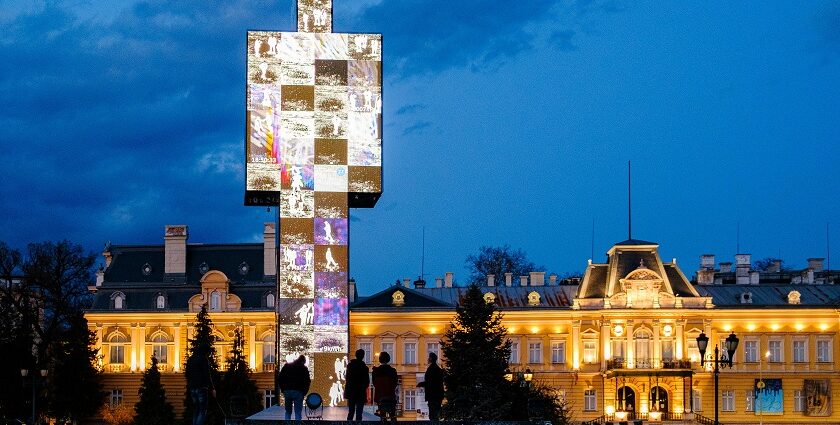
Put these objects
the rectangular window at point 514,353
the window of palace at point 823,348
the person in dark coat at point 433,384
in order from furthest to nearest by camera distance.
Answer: the rectangular window at point 514,353
the window of palace at point 823,348
the person in dark coat at point 433,384

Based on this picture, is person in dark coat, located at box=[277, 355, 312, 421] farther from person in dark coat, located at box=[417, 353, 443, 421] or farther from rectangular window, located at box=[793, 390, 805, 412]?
rectangular window, located at box=[793, 390, 805, 412]

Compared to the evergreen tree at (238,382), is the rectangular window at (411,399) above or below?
below

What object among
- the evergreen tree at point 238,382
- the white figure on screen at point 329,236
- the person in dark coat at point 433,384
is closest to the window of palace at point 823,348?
the evergreen tree at point 238,382

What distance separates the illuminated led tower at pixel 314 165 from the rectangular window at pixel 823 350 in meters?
36.4

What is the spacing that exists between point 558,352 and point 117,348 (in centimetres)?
2577

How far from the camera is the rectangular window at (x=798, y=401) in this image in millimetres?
80375

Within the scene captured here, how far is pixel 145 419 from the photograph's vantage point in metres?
71.9

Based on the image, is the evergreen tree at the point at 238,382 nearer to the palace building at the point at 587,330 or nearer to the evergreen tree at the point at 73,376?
the palace building at the point at 587,330

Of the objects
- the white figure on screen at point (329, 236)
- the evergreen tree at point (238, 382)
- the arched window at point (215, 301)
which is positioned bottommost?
the evergreen tree at point (238, 382)

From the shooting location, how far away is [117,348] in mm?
81250

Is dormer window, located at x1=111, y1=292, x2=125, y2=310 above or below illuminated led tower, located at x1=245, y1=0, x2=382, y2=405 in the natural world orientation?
below

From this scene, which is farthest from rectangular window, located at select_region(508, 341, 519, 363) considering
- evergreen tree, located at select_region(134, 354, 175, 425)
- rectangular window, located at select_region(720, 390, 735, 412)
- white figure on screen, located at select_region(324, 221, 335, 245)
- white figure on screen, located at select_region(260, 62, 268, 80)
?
white figure on screen, located at select_region(260, 62, 268, 80)

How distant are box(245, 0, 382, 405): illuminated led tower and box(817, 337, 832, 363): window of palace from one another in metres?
36.4

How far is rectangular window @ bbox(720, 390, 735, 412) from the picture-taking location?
80.4 m
